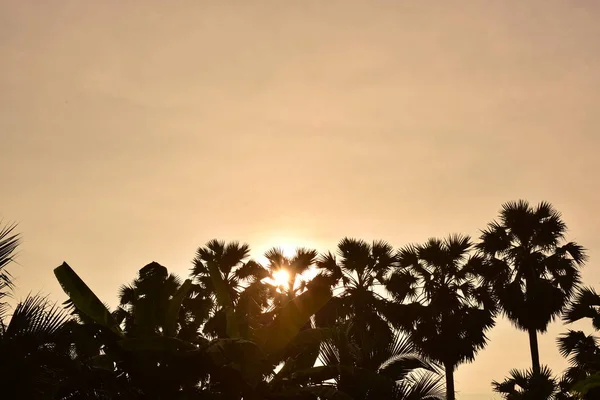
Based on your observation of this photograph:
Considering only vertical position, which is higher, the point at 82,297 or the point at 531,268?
the point at 531,268

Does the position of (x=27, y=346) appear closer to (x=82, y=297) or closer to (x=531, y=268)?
(x=82, y=297)

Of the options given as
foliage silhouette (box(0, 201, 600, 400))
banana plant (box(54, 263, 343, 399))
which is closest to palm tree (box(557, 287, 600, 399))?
foliage silhouette (box(0, 201, 600, 400))

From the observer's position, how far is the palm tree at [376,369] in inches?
597

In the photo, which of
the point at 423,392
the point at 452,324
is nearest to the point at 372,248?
the point at 452,324

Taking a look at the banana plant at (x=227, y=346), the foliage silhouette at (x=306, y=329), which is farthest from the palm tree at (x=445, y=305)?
the banana plant at (x=227, y=346)

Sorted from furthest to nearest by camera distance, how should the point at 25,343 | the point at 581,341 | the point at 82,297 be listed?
the point at 581,341 < the point at 82,297 < the point at 25,343

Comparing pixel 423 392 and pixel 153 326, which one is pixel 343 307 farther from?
pixel 153 326

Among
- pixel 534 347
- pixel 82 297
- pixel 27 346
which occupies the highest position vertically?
pixel 534 347

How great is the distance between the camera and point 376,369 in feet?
54.6

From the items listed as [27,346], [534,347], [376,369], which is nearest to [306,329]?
[376,369]

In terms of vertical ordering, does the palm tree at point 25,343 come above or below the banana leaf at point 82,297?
below

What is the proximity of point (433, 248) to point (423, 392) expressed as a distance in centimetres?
1643

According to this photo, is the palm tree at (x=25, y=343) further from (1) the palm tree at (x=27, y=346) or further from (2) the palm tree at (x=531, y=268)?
(2) the palm tree at (x=531, y=268)

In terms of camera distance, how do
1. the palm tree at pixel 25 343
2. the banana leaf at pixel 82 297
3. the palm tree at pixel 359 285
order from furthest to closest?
1. the palm tree at pixel 359 285
2. the banana leaf at pixel 82 297
3. the palm tree at pixel 25 343
